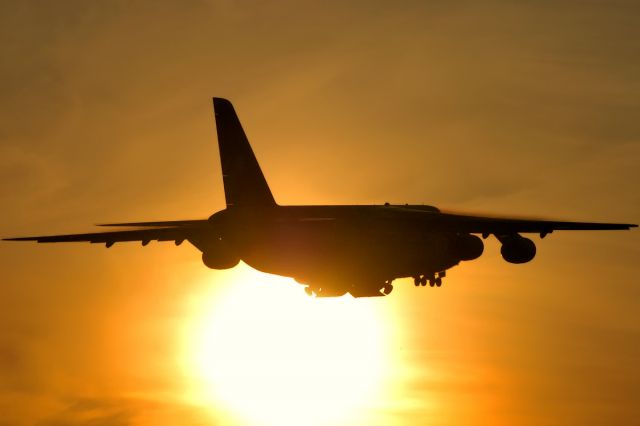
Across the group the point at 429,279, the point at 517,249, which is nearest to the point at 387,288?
the point at 429,279

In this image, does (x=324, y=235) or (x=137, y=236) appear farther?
(x=137, y=236)

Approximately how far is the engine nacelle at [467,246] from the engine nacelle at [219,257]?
948 centimetres

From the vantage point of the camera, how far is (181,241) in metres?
44.2

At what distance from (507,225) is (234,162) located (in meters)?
11.4

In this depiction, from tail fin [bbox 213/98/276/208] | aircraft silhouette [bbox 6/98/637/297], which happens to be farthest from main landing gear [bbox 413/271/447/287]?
tail fin [bbox 213/98/276/208]

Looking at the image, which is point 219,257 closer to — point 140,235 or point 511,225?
point 140,235

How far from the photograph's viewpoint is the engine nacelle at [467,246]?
44625mm

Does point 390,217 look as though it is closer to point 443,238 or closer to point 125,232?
point 443,238

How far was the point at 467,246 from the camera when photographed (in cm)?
4472

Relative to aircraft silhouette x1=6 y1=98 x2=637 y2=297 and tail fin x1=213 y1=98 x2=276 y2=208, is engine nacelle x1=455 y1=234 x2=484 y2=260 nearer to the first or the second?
aircraft silhouette x1=6 y1=98 x2=637 y2=297

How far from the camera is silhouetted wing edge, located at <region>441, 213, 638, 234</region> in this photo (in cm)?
4228

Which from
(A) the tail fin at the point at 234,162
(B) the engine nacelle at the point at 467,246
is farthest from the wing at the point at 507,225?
(A) the tail fin at the point at 234,162

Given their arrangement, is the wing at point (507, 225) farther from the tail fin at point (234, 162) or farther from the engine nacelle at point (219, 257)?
the engine nacelle at point (219, 257)

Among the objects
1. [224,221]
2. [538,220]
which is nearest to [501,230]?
[538,220]
